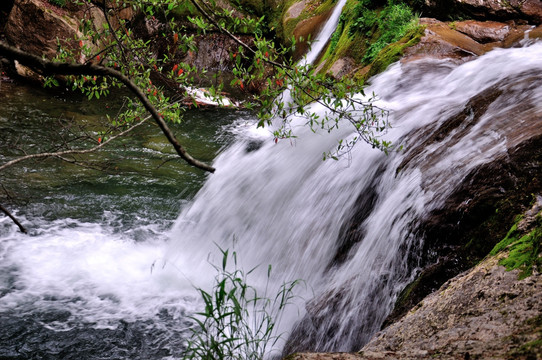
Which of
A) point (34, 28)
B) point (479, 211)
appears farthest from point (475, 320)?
point (34, 28)

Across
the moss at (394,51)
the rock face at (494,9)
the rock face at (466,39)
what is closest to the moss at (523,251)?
the rock face at (466,39)

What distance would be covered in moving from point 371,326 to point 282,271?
5.61 ft

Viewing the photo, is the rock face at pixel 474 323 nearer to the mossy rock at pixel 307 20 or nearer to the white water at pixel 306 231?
the white water at pixel 306 231

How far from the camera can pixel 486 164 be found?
339 centimetres

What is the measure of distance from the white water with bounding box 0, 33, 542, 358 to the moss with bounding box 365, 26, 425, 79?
0.50 metres

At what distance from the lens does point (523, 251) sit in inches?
86.0

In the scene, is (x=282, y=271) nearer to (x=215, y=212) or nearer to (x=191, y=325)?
(x=191, y=325)

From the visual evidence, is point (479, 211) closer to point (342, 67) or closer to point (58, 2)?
point (342, 67)

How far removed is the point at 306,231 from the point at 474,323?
3.03 m

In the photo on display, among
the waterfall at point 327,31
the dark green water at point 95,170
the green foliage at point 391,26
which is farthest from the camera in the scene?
the waterfall at point 327,31

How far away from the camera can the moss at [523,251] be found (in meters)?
2.04

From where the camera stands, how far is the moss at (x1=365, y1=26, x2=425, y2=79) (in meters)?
7.79

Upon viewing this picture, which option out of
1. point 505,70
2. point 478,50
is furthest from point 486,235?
point 478,50

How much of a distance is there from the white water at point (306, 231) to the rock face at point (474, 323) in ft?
2.80
